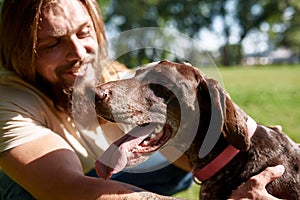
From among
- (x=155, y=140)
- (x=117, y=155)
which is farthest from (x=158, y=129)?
(x=117, y=155)

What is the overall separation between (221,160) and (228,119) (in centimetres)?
36

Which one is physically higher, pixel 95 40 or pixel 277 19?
pixel 95 40

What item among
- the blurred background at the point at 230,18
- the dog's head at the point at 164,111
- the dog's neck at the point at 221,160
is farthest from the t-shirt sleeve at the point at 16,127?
the blurred background at the point at 230,18

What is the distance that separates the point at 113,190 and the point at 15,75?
1.48 m

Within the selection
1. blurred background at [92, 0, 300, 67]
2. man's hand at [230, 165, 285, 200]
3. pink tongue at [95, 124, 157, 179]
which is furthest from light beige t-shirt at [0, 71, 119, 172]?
blurred background at [92, 0, 300, 67]

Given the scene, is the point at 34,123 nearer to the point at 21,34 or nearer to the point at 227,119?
the point at 21,34

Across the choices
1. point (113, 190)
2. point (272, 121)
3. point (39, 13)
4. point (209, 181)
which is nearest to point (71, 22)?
point (39, 13)

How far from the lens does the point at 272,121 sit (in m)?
8.76

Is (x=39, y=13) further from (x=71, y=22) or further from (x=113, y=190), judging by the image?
(x=113, y=190)

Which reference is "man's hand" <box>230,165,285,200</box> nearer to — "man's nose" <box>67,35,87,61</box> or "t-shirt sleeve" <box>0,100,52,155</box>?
"t-shirt sleeve" <box>0,100,52,155</box>

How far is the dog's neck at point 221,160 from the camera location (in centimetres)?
353

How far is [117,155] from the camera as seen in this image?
10.4ft

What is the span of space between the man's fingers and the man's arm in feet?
2.47

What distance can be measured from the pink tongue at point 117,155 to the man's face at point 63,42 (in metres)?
0.92
